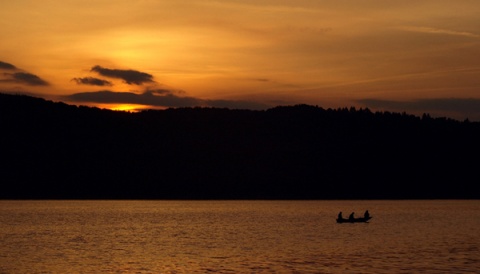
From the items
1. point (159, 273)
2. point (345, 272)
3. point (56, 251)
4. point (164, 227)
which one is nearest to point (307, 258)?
point (345, 272)

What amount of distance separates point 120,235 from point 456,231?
34.9 meters

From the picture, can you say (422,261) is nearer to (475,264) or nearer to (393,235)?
(475,264)

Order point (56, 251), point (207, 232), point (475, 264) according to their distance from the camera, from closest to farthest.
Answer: point (475, 264) → point (56, 251) → point (207, 232)

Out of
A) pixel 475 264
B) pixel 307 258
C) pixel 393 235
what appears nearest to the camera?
pixel 475 264

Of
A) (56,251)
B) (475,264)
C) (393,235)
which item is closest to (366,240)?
(393,235)

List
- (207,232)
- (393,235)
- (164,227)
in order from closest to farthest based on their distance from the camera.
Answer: (393,235) → (207,232) → (164,227)

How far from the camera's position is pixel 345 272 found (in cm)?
4728

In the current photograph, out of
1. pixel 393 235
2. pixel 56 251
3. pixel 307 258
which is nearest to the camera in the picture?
pixel 307 258

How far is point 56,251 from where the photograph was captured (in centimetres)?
6256

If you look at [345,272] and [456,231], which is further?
[456,231]

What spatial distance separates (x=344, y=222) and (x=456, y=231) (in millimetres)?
19476

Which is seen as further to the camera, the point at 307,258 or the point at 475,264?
the point at 307,258

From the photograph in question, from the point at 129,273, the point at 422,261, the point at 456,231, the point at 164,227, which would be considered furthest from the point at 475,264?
the point at 164,227

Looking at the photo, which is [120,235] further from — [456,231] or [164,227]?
[456,231]
